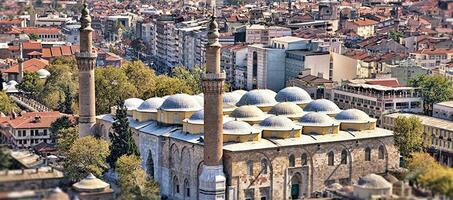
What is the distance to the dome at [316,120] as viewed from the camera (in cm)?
2391

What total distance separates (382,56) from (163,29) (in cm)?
1564

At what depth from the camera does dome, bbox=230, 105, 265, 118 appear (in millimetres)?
24328

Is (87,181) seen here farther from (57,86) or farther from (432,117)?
(57,86)

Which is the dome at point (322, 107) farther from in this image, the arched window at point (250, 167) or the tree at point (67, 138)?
the tree at point (67, 138)

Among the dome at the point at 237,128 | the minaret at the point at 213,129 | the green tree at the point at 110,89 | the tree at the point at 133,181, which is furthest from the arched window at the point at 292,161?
the green tree at the point at 110,89

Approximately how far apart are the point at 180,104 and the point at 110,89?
912 cm

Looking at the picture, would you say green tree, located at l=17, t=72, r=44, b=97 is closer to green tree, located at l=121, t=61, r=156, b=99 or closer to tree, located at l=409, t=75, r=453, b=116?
green tree, located at l=121, t=61, r=156, b=99

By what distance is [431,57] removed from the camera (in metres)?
40.6

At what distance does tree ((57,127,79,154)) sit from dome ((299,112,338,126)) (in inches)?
243

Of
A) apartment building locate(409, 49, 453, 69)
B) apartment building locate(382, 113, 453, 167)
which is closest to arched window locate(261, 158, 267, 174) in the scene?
apartment building locate(382, 113, 453, 167)

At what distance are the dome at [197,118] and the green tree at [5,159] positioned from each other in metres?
7.16

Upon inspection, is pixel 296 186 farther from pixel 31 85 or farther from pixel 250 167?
pixel 31 85

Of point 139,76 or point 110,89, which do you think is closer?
point 110,89

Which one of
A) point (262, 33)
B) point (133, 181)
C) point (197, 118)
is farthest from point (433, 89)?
point (133, 181)
